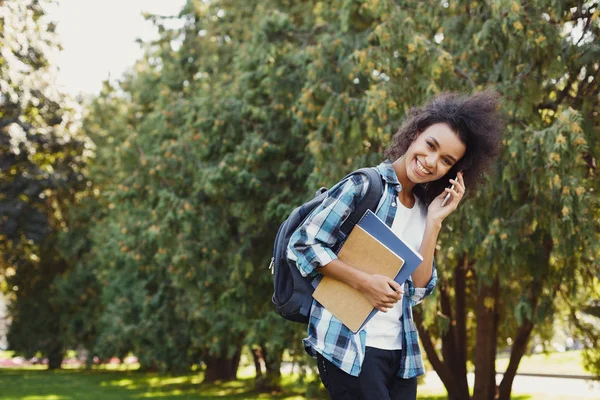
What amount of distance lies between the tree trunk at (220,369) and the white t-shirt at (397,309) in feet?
61.8

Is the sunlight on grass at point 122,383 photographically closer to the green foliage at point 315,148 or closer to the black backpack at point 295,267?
the green foliage at point 315,148

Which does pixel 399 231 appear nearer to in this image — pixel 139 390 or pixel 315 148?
pixel 315 148

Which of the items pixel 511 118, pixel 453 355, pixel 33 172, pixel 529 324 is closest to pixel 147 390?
pixel 33 172

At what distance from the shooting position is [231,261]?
1316 cm

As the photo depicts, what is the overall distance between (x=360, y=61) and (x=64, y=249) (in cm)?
2012

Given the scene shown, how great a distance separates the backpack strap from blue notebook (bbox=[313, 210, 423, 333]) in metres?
0.03

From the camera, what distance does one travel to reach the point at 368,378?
2557 millimetres

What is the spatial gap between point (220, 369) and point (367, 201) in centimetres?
1954

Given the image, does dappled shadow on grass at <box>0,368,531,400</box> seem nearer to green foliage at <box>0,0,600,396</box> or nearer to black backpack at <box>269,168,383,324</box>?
green foliage at <box>0,0,600,396</box>

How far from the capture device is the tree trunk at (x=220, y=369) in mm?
21267

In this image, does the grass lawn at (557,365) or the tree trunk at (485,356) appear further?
the grass lawn at (557,365)

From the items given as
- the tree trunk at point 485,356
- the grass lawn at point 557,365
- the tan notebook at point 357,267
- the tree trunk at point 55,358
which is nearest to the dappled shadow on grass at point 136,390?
the tree trunk at point 485,356

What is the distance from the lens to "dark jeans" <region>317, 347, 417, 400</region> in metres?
2.55

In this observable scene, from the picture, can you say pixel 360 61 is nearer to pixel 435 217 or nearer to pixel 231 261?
pixel 231 261
